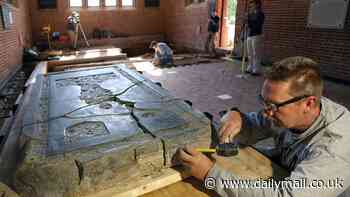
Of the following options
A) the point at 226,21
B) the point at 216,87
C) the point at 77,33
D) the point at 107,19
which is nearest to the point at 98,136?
the point at 216,87

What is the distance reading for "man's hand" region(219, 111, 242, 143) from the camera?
1417 millimetres

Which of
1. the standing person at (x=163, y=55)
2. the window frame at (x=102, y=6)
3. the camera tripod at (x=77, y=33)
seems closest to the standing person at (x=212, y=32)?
the standing person at (x=163, y=55)

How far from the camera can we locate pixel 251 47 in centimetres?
584

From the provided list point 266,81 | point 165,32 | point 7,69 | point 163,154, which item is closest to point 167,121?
point 163,154

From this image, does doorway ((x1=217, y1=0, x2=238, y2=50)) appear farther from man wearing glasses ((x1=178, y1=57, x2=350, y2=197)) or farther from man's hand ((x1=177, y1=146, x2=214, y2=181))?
man's hand ((x1=177, y1=146, x2=214, y2=181))

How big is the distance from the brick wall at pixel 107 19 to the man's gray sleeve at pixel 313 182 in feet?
33.5

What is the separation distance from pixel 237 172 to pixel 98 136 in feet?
2.51

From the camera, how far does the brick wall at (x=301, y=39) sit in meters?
5.23

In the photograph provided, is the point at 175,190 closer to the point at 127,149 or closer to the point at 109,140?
the point at 127,149

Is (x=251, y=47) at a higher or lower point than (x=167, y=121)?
higher

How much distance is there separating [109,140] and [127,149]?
16cm

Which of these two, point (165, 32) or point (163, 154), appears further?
point (165, 32)

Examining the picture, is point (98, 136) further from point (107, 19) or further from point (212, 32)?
point (107, 19)

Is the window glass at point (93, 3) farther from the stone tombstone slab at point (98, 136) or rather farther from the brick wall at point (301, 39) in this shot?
the stone tombstone slab at point (98, 136)
